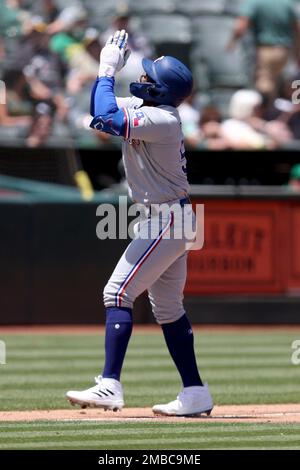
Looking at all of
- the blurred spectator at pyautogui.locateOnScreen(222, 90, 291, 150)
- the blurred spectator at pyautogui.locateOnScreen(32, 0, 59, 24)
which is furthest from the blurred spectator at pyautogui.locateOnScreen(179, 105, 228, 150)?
the blurred spectator at pyautogui.locateOnScreen(32, 0, 59, 24)

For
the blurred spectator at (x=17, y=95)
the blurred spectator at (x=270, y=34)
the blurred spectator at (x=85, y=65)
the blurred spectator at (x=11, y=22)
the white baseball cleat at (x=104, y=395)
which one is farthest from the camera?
the blurred spectator at (x=270, y=34)

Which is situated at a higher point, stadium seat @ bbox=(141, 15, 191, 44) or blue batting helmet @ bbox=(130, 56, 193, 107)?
stadium seat @ bbox=(141, 15, 191, 44)

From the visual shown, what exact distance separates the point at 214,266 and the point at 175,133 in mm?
7045

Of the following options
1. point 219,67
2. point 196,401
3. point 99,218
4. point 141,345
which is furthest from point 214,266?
point 196,401

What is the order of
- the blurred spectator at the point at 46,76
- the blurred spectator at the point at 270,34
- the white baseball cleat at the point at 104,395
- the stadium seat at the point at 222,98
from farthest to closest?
the stadium seat at the point at 222,98 → the blurred spectator at the point at 270,34 → the blurred spectator at the point at 46,76 → the white baseball cleat at the point at 104,395

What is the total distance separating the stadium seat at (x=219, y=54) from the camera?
15.9 meters

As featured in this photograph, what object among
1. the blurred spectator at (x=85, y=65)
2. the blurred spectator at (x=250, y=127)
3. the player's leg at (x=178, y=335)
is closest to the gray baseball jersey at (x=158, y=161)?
the player's leg at (x=178, y=335)

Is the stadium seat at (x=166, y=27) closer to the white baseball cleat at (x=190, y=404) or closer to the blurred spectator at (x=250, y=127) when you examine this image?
the blurred spectator at (x=250, y=127)

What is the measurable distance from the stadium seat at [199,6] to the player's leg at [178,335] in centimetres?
1029

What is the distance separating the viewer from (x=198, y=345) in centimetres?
1127

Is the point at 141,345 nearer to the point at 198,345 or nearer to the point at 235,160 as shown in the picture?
the point at 198,345

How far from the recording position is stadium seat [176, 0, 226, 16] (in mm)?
16438

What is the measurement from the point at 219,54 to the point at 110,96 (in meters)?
10.1

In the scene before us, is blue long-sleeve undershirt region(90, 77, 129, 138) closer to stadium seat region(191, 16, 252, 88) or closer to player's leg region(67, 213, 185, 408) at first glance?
player's leg region(67, 213, 185, 408)
